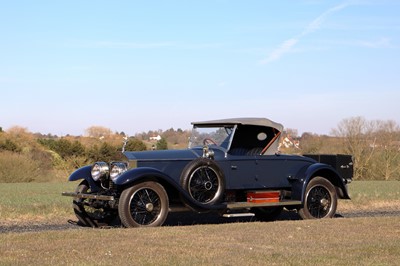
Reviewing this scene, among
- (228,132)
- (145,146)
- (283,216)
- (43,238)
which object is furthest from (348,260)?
(145,146)

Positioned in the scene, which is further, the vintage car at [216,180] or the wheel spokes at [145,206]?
the vintage car at [216,180]

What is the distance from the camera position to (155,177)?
1153 cm

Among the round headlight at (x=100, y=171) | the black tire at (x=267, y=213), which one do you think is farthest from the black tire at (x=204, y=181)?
the black tire at (x=267, y=213)

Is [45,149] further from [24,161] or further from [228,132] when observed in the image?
[228,132]

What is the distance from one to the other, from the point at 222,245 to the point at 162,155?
3.77m

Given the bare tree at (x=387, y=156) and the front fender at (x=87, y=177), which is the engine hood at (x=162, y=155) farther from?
the bare tree at (x=387, y=156)

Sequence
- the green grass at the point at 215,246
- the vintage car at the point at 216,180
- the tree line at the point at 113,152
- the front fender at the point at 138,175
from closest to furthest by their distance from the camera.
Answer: the green grass at the point at 215,246 → the front fender at the point at 138,175 → the vintage car at the point at 216,180 → the tree line at the point at 113,152

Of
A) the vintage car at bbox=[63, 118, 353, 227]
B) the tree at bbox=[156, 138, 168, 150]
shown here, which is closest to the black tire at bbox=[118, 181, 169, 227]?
the vintage car at bbox=[63, 118, 353, 227]

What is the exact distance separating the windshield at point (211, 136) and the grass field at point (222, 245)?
217 cm

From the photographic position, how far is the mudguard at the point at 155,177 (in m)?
11.1

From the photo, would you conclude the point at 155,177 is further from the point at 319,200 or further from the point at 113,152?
the point at 113,152

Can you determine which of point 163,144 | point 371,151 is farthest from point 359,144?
point 163,144

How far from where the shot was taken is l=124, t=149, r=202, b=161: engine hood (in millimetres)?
12102

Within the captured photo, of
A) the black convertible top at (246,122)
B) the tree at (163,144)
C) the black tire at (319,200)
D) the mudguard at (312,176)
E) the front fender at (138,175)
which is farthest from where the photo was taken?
the tree at (163,144)
